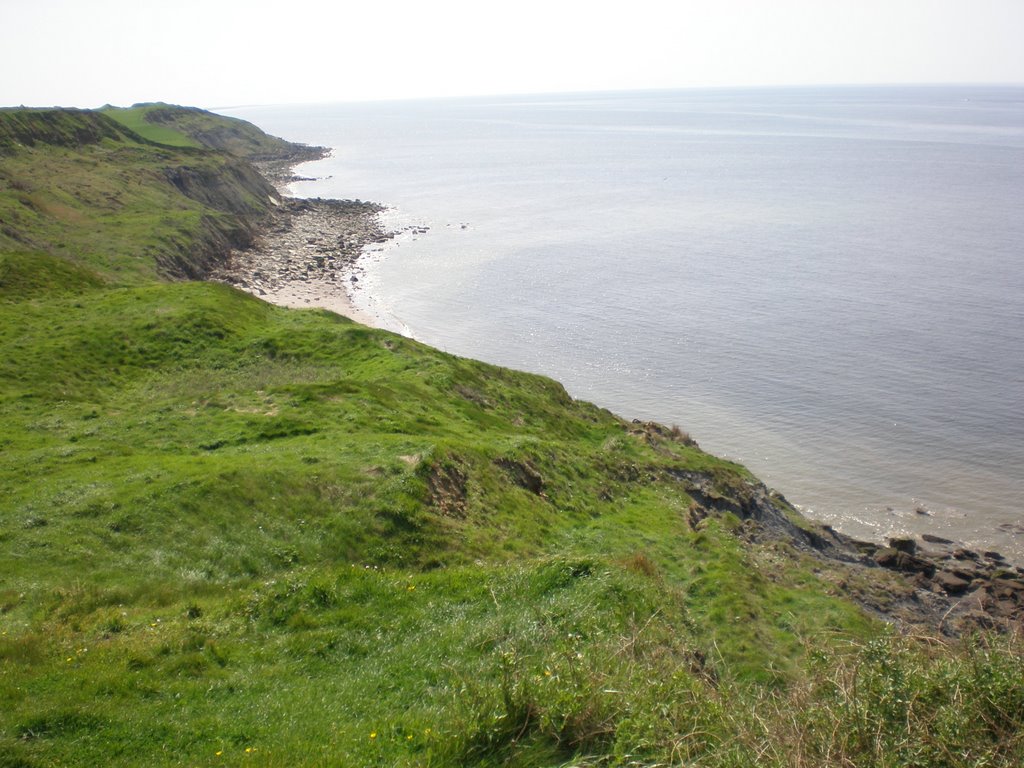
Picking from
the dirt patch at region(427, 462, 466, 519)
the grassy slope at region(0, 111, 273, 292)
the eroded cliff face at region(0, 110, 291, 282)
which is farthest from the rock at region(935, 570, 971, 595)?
the eroded cliff face at region(0, 110, 291, 282)

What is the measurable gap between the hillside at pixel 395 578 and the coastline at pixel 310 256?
27.1 metres

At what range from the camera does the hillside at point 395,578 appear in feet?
36.7

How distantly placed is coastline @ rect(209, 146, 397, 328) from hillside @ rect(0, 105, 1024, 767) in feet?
88.9

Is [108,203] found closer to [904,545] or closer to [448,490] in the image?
[448,490]

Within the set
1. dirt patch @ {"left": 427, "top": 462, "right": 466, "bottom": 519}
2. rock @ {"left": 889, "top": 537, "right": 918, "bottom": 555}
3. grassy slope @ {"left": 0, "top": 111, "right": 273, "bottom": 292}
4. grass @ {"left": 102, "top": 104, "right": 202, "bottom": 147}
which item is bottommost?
rock @ {"left": 889, "top": 537, "right": 918, "bottom": 555}

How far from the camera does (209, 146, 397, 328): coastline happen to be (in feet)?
255

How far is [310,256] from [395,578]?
85.0 metres

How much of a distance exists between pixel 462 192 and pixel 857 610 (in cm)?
14803

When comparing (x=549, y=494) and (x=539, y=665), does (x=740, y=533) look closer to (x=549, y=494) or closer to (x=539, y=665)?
(x=549, y=494)

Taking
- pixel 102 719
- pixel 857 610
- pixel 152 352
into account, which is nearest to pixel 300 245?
pixel 152 352

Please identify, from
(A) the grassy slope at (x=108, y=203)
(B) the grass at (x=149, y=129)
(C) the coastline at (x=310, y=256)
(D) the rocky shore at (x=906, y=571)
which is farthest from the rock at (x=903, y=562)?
(B) the grass at (x=149, y=129)

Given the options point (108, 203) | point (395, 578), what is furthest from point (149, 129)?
point (395, 578)

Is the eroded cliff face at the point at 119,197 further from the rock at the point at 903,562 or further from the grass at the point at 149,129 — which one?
the rock at the point at 903,562

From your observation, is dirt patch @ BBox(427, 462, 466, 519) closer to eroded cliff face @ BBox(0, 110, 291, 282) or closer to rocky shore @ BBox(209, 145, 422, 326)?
eroded cliff face @ BBox(0, 110, 291, 282)
